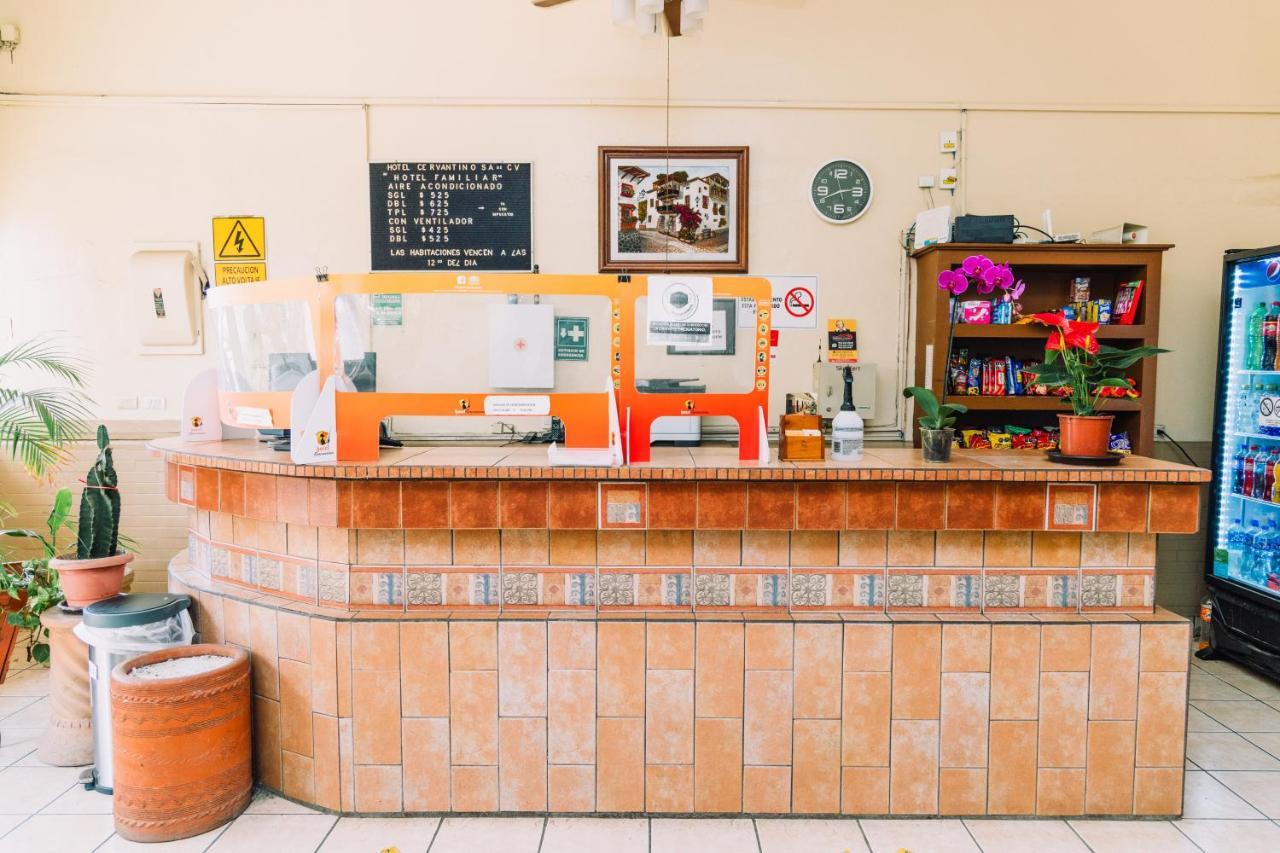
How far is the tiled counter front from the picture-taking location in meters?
2.38

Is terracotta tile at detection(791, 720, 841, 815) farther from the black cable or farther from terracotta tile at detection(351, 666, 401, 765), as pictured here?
the black cable

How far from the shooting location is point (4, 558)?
3787 millimetres

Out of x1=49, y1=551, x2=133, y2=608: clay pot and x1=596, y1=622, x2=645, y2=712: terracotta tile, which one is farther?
x1=49, y1=551, x2=133, y2=608: clay pot

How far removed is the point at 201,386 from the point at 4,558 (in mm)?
1927

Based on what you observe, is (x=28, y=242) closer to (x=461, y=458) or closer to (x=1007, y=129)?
(x=461, y=458)

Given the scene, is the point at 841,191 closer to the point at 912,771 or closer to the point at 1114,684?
the point at 1114,684

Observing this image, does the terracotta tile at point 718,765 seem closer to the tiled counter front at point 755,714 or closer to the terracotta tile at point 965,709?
the tiled counter front at point 755,714

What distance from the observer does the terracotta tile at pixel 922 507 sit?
2.33 meters

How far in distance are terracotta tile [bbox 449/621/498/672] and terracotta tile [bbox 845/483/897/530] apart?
1192mm

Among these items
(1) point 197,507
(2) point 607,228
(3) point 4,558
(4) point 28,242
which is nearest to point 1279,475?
(2) point 607,228

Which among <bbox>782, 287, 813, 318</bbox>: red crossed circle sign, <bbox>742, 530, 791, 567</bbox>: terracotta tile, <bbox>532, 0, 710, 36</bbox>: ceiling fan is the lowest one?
<bbox>742, 530, 791, 567</bbox>: terracotta tile

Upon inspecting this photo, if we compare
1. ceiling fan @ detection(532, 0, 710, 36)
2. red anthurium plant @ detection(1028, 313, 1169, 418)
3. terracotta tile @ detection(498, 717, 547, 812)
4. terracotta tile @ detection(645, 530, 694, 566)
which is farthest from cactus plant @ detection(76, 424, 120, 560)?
red anthurium plant @ detection(1028, 313, 1169, 418)

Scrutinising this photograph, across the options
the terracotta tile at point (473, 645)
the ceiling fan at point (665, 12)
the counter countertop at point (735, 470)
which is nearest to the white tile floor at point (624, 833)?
the terracotta tile at point (473, 645)

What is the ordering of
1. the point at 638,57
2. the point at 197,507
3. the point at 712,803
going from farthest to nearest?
1. the point at 638,57
2. the point at 197,507
3. the point at 712,803
